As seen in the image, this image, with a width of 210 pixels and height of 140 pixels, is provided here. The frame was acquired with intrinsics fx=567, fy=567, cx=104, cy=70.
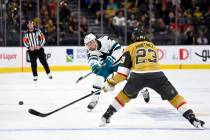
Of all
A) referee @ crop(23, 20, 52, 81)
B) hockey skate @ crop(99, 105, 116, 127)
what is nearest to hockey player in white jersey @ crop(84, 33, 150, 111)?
hockey skate @ crop(99, 105, 116, 127)

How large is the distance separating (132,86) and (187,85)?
4.84 m

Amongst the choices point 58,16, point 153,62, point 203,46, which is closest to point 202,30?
point 203,46

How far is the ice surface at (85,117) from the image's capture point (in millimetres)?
5582

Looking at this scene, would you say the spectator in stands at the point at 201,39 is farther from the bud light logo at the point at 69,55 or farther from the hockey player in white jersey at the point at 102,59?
the hockey player in white jersey at the point at 102,59

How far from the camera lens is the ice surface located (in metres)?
5.58

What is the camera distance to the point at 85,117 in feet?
22.1

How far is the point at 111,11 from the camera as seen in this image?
15.0 metres

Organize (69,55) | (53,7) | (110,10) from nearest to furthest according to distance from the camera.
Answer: (69,55) → (53,7) → (110,10)

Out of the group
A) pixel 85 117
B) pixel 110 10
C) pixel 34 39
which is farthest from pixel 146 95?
→ pixel 110 10

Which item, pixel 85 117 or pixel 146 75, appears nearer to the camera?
pixel 146 75

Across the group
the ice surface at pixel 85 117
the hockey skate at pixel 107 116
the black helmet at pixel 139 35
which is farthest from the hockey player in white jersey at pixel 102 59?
the black helmet at pixel 139 35

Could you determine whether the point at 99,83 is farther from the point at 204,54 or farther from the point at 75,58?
the point at 204,54

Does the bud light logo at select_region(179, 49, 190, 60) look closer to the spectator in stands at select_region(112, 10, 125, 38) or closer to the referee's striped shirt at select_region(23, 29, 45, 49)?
the spectator in stands at select_region(112, 10, 125, 38)

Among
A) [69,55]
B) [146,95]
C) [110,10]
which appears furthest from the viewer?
[110,10]
